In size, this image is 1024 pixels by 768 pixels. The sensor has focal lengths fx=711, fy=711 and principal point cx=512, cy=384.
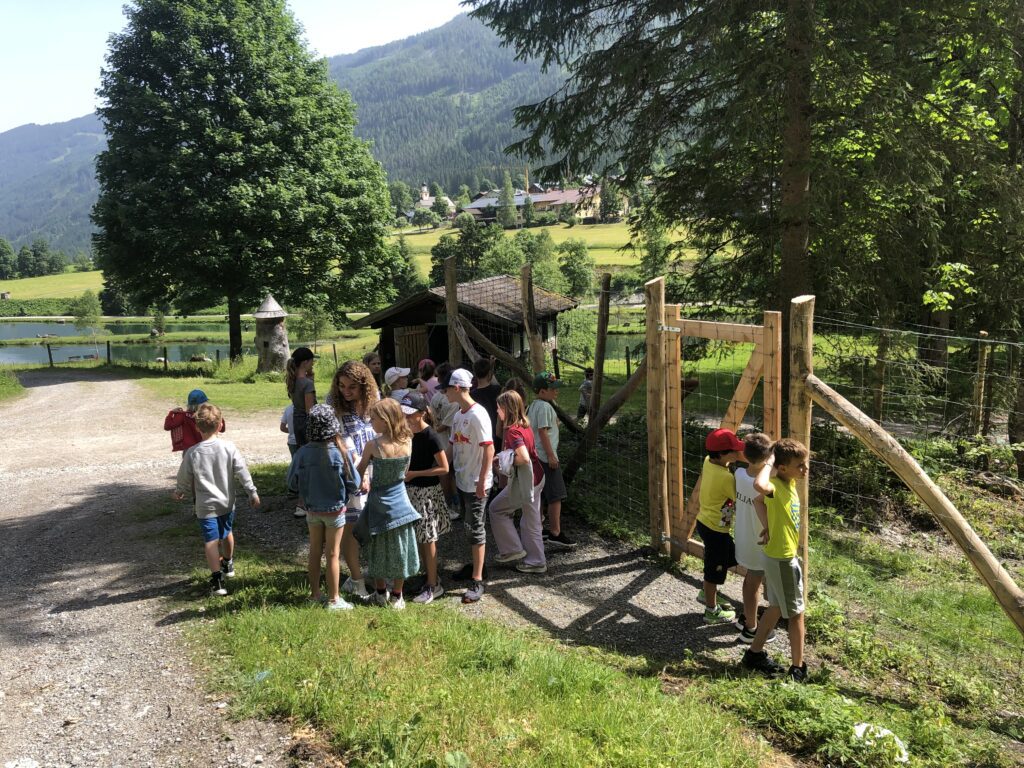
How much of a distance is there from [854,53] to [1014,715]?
7.13m

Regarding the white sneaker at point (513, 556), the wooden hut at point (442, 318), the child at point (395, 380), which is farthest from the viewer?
the wooden hut at point (442, 318)

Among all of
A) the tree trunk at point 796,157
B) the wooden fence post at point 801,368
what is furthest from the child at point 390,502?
the tree trunk at point 796,157

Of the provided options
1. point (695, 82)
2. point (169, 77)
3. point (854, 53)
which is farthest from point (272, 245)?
point (854, 53)

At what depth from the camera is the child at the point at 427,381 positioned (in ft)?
26.2

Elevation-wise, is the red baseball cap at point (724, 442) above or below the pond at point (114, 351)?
above

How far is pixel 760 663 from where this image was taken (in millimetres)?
4918

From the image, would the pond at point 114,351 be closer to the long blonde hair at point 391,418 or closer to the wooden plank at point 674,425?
the wooden plank at point 674,425

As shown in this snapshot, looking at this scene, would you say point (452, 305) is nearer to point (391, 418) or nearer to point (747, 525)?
point (391, 418)

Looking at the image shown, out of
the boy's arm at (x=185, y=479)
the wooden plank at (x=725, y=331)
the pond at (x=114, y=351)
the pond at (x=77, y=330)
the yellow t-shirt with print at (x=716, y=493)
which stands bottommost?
the pond at (x=114, y=351)

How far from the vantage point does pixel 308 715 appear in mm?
4051

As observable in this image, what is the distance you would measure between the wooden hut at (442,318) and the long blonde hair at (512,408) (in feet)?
32.9

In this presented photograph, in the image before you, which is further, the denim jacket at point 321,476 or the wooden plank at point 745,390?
the wooden plank at point 745,390

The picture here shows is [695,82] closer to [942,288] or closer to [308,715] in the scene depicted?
[942,288]

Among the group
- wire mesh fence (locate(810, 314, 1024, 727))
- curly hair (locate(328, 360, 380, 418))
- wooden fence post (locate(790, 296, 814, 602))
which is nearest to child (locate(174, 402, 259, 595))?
curly hair (locate(328, 360, 380, 418))
